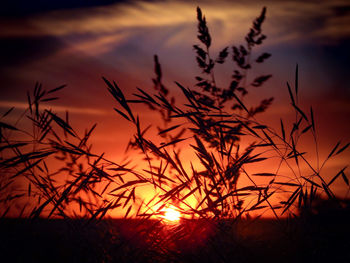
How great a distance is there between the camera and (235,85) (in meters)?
2.61

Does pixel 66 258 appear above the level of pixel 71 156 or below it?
below

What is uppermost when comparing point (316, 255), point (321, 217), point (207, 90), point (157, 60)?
point (157, 60)

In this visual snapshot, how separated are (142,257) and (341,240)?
1.35m

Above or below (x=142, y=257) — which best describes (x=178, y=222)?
above

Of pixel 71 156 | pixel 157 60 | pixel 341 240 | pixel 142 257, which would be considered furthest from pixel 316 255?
pixel 71 156

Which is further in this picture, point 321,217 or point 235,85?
point 235,85

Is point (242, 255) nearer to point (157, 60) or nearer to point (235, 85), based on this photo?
point (235, 85)

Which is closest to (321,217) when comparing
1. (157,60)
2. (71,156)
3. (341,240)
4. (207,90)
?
(341,240)

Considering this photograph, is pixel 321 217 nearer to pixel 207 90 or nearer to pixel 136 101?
pixel 207 90

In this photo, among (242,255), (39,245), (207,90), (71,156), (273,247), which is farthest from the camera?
(71,156)

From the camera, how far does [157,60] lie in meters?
2.71

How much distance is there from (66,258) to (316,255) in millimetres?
2029

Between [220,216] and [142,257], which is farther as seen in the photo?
[142,257]

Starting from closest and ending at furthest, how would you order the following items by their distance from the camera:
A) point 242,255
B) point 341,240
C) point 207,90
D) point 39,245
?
point 341,240
point 242,255
point 207,90
point 39,245
